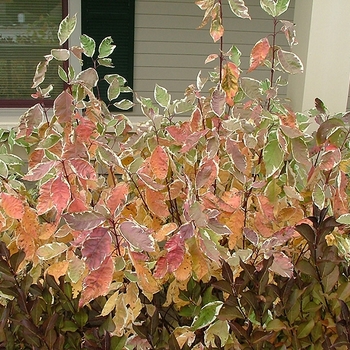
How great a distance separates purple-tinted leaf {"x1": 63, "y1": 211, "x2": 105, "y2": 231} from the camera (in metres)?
1.08

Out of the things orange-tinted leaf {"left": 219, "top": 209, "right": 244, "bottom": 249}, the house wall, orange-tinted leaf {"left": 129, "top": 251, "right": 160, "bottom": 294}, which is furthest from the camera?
the house wall

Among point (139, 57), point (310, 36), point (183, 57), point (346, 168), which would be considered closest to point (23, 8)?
point (139, 57)

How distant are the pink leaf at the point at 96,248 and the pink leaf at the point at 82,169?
16 centimetres

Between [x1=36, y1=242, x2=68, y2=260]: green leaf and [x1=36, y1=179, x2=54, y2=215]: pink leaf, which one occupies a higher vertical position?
[x1=36, y1=179, x2=54, y2=215]: pink leaf

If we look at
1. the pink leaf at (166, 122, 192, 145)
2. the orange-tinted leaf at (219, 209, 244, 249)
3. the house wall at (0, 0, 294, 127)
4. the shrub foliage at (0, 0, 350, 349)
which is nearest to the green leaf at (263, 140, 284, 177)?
the shrub foliage at (0, 0, 350, 349)

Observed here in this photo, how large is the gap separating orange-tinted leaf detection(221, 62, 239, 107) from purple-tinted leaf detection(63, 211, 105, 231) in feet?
1.97

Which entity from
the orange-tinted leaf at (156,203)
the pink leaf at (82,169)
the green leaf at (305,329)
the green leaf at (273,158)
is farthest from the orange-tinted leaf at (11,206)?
the green leaf at (305,329)

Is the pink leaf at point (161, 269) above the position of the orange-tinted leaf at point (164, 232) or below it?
below

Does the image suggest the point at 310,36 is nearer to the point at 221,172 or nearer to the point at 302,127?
the point at 302,127

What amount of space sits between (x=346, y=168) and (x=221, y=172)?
0.37m

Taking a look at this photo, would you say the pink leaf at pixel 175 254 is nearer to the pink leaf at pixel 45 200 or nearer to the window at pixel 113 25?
the pink leaf at pixel 45 200

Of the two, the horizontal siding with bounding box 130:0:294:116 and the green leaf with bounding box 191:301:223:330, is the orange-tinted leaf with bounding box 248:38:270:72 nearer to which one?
the green leaf with bounding box 191:301:223:330

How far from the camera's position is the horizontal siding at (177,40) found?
16.5 ft

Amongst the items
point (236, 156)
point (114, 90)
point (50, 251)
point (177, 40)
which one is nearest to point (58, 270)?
point (50, 251)
